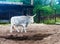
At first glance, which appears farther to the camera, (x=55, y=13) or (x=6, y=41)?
(x=55, y=13)

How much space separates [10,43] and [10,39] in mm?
984

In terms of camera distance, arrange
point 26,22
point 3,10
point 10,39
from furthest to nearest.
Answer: point 3,10
point 26,22
point 10,39

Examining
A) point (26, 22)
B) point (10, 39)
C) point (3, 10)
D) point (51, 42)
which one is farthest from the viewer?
point (3, 10)

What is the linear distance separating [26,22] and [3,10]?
8.16 metres

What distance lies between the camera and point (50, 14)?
21969 mm

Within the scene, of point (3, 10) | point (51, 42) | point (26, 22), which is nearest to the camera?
point (51, 42)

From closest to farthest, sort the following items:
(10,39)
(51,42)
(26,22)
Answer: (51,42) → (10,39) → (26,22)

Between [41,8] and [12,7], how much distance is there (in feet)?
8.43

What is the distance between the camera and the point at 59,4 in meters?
21.0

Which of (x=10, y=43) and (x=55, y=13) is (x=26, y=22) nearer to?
(x=10, y=43)

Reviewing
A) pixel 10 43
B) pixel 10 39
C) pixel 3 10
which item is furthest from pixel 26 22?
pixel 3 10

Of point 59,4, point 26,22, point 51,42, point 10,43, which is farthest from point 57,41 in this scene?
point 59,4

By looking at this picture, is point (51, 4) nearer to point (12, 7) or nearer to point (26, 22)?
point (12, 7)

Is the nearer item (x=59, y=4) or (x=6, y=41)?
(x=6, y=41)
